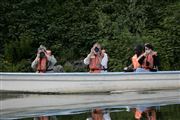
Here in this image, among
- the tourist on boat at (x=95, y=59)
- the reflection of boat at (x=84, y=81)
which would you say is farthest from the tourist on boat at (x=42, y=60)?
the tourist on boat at (x=95, y=59)

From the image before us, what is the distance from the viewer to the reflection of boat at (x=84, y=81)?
1862 cm

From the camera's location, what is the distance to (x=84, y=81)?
18.8m

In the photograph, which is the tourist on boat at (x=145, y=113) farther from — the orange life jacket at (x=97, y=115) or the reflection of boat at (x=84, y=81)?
the reflection of boat at (x=84, y=81)

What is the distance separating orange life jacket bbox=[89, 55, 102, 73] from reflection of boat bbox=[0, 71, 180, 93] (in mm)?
782

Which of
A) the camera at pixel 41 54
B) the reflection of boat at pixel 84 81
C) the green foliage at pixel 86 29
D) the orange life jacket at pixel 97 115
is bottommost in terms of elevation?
the orange life jacket at pixel 97 115

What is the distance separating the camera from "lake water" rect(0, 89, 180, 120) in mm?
13531

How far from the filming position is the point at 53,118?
13195 mm

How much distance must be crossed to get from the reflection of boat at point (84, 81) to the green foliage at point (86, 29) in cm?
444

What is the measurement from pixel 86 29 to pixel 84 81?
7.03m

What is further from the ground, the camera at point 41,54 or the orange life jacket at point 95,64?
the camera at point 41,54

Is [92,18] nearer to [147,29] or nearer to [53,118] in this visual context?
[147,29]

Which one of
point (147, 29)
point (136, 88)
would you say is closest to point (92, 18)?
point (147, 29)

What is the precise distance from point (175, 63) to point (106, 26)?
3.51 metres

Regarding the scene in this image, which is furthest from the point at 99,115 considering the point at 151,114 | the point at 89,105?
the point at 89,105
